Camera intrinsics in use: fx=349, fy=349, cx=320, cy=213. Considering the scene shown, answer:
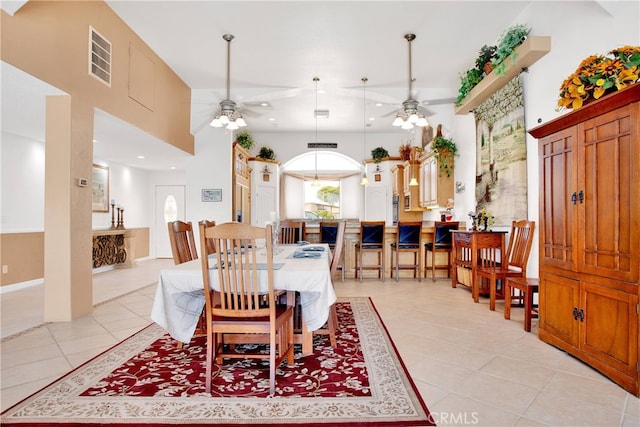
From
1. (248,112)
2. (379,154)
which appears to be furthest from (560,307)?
(379,154)

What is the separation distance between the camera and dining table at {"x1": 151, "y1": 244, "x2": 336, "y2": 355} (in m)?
2.18

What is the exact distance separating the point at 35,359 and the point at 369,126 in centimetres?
754

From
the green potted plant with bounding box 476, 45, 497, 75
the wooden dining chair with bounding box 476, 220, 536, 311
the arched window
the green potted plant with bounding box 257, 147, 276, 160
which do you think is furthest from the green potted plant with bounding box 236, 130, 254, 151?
the wooden dining chair with bounding box 476, 220, 536, 311

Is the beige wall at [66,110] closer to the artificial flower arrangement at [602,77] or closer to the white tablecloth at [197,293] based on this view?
the white tablecloth at [197,293]

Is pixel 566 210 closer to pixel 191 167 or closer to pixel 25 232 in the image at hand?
pixel 191 167

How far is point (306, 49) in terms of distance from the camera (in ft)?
15.9

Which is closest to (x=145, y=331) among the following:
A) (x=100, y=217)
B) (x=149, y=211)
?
(x=100, y=217)

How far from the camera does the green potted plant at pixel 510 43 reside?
3.84m

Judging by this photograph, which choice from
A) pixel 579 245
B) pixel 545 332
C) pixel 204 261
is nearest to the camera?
pixel 204 261

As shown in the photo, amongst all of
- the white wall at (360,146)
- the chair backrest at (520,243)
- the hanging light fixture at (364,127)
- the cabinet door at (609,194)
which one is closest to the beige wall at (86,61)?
the white wall at (360,146)

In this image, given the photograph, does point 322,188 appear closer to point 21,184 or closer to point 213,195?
point 213,195

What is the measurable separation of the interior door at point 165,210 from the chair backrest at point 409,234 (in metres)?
6.06

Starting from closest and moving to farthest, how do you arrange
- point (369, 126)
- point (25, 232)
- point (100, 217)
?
point (25, 232), point (100, 217), point (369, 126)

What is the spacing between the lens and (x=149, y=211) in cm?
912
